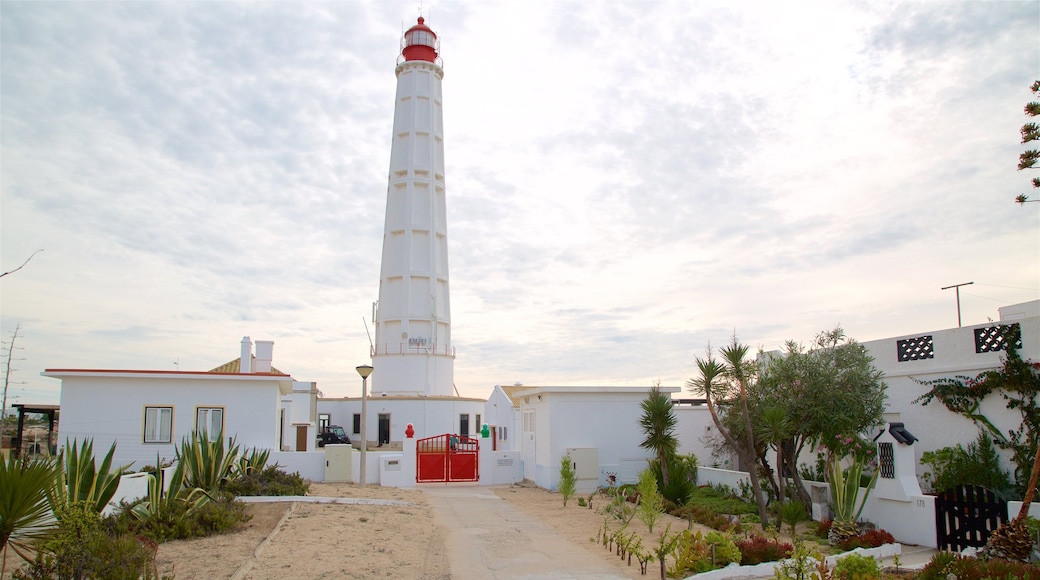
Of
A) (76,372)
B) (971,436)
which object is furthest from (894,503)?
(76,372)

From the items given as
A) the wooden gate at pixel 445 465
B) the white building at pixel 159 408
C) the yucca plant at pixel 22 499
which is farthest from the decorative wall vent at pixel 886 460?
the white building at pixel 159 408

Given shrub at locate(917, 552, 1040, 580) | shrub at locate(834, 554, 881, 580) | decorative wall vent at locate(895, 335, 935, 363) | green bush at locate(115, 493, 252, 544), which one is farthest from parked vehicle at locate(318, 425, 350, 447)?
shrub at locate(917, 552, 1040, 580)

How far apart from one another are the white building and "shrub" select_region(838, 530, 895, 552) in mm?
15779

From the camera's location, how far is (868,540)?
12258 mm

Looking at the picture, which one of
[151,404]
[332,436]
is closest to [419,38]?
[332,436]

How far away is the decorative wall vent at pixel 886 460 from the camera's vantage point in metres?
13.9

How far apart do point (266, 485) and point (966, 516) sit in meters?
13.7

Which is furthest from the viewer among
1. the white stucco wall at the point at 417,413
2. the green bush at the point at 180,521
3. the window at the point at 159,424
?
the white stucco wall at the point at 417,413

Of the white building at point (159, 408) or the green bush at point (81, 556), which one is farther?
the white building at point (159, 408)

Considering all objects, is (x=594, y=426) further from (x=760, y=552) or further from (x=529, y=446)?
(x=760, y=552)

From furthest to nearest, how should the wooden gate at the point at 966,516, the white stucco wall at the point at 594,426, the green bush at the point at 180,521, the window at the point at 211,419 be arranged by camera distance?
the white stucco wall at the point at 594,426 < the window at the point at 211,419 < the wooden gate at the point at 966,516 < the green bush at the point at 180,521

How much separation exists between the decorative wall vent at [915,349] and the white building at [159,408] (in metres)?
A: 16.4

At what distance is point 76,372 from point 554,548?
15.3 m

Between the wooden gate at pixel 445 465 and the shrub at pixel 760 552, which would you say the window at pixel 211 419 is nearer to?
the wooden gate at pixel 445 465
